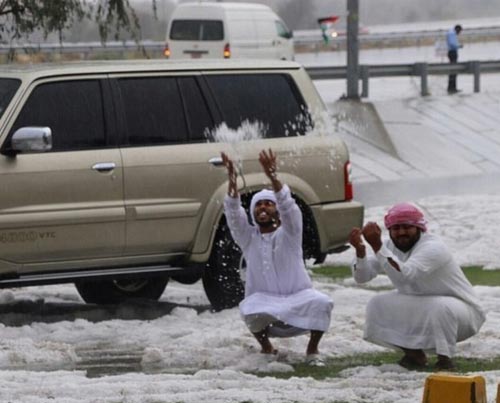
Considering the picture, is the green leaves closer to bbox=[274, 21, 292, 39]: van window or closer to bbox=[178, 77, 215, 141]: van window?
bbox=[178, 77, 215, 141]: van window

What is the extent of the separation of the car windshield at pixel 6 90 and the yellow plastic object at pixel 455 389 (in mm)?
5620

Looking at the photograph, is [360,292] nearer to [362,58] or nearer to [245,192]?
[245,192]

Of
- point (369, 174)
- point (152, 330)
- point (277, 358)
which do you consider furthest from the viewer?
point (369, 174)

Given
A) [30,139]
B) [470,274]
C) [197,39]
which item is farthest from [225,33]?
[30,139]

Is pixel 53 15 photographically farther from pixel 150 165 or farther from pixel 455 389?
pixel 455 389

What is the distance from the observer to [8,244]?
1236cm

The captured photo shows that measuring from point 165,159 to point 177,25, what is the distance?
26658mm

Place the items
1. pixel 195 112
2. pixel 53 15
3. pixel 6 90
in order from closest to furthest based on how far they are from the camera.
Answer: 1. pixel 6 90
2. pixel 195 112
3. pixel 53 15

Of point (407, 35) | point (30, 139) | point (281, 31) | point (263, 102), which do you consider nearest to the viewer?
point (30, 139)

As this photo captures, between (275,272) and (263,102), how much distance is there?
2.71 meters

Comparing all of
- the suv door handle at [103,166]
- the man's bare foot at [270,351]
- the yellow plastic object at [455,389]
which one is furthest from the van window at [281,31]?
the yellow plastic object at [455,389]

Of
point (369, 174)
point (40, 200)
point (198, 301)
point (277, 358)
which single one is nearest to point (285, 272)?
point (277, 358)

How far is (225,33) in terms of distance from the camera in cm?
3812

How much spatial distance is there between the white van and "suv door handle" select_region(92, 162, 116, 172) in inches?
988
